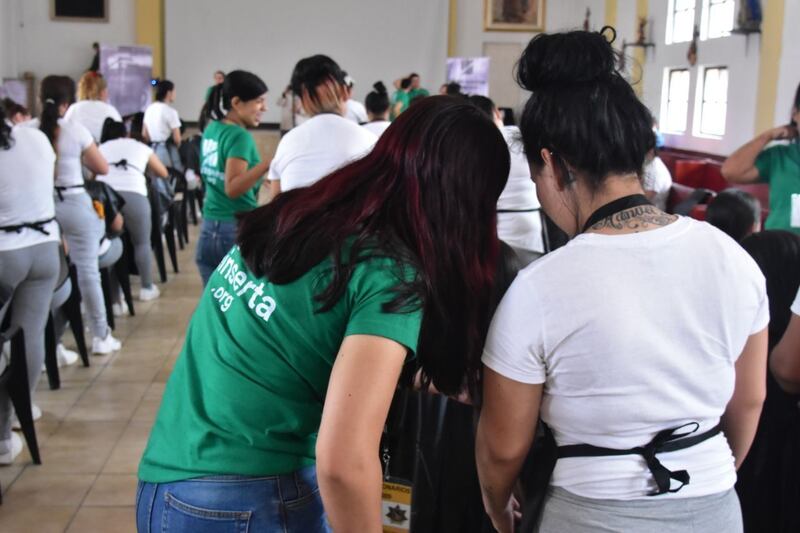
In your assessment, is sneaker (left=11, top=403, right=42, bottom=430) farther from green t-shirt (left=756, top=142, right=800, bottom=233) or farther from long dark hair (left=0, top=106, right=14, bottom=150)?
green t-shirt (left=756, top=142, right=800, bottom=233)

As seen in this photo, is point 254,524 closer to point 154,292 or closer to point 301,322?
point 301,322

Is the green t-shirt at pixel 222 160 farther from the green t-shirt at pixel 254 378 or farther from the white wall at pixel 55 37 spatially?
the white wall at pixel 55 37

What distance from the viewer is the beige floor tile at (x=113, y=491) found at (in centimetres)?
336

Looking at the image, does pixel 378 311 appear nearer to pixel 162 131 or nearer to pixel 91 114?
pixel 91 114

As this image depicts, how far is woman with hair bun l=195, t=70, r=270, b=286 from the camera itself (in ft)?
12.9

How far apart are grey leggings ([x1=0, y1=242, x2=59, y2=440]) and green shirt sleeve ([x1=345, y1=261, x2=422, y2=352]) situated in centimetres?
279

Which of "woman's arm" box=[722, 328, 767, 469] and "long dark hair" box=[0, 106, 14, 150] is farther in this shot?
"long dark hair" box=[0, 106, 14, 150]

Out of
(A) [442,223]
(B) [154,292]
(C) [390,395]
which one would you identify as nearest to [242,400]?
(C) [390,395]

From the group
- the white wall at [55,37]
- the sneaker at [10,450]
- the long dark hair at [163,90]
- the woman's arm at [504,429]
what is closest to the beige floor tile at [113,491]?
the sneaker at [10,450]

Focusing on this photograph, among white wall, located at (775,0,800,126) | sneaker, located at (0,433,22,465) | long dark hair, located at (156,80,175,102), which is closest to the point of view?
sneaker, located at (0,433,22,465)

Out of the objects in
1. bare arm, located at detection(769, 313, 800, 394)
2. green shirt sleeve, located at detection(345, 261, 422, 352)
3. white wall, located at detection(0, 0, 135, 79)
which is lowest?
bare arm, located at detection(769, 313, 800, 394)

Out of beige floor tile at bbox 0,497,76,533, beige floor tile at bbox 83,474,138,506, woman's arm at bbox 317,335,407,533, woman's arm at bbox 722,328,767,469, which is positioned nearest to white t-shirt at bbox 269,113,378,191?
beige floor tile at bbox 83,474,138,506

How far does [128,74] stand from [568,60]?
543 inches

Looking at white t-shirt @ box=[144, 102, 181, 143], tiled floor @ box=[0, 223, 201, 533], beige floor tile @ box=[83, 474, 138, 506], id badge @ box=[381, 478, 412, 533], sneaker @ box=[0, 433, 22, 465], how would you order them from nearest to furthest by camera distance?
1. id badge @ box=[381, 478, 412, 533]
2. tiled floor @ box=[0, 223, 201, 533]
3. beige floor tile @ box=[83, 474, 138, 506]
4. sneaker @ box=[0, 433, 22, 465]
5. white t-shirt @ box=[144, 102, 181, 143]
